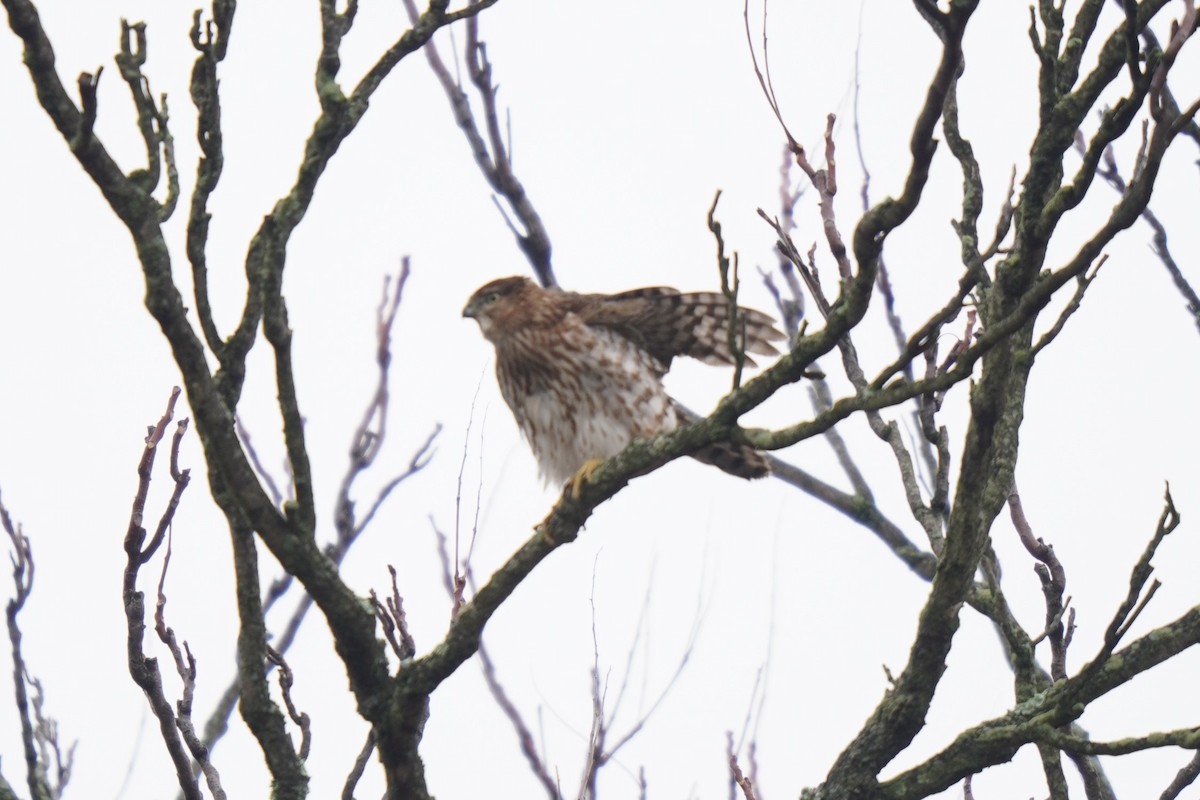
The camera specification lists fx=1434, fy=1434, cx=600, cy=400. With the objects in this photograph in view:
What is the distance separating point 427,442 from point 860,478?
1794 mm

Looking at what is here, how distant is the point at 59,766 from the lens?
458 cm

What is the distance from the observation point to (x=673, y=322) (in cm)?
683

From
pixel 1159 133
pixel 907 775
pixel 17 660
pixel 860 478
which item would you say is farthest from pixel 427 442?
pixel 1159 133

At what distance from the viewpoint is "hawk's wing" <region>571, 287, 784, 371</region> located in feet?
21.3

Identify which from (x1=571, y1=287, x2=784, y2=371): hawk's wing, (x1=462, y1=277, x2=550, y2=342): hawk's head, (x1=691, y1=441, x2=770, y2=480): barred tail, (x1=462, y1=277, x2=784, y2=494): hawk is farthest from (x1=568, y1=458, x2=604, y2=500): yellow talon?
(x1=462, y1=277, x2=550, y2=342): hawk's head

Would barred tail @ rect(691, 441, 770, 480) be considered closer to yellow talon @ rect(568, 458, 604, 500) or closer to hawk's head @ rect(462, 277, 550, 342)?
yellow talon @ rect(568, 458, 604, 500)

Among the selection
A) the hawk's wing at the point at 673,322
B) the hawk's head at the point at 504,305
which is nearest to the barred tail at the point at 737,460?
the hawk's wing at the point at 673,322

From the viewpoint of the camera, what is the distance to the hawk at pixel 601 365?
6727 millimetres

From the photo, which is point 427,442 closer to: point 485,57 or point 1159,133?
point 485,57

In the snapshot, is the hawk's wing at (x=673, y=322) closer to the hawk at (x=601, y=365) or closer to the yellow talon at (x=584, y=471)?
the hawk at (x=601, y=365)

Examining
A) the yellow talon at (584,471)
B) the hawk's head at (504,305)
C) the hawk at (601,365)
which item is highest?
the hawk's head at (504,305)

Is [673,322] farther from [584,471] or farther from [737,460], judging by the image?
[584,471]

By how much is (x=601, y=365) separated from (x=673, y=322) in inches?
15.7

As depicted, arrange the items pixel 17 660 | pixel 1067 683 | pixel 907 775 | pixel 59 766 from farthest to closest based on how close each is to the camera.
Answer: pixel 59 766 < pixel 17 660 < pixel 907 775 < pixel 1067 683
